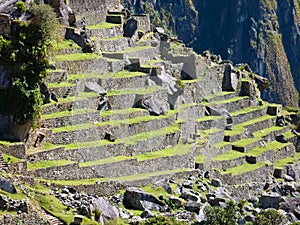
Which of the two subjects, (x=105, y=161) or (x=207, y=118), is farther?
(x=207, y=118)

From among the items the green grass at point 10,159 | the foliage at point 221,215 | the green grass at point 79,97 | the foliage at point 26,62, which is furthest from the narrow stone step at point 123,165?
the foliage at point 221,215

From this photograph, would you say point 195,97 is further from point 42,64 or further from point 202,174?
point 42,64

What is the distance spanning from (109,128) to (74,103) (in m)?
1.98

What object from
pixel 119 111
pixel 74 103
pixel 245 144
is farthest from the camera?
pixel 245 144

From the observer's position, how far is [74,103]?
33.1 metres

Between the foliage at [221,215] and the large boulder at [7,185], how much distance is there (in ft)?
28.0

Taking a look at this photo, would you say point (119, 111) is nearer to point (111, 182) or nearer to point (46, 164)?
point (111, 182)

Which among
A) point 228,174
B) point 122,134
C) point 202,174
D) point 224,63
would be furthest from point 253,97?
point 122,134

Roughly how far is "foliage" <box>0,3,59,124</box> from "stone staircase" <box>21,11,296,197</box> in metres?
1.61

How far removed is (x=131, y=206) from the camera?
30.8 metres

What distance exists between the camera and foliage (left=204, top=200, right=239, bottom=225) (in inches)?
1212

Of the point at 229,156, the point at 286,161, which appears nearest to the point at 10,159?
the point at 229,156

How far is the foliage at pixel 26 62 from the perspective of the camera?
29.6 metres

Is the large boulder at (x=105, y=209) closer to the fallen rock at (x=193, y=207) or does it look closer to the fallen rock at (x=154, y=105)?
the fallen rock at (x=193, y=207)
